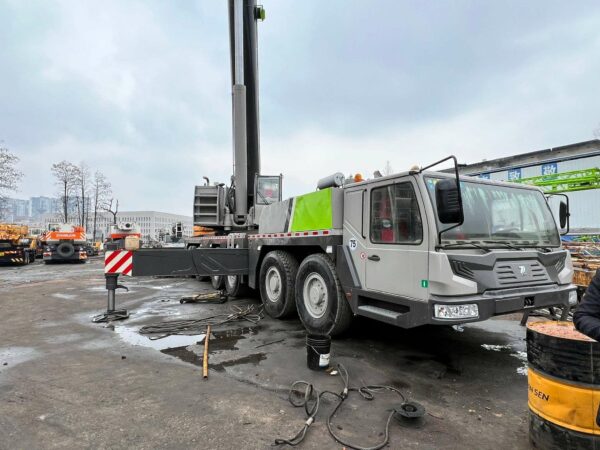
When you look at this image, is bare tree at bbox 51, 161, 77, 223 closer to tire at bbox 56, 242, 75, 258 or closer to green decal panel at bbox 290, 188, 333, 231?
tire at bbox 56, 242, 75, 258

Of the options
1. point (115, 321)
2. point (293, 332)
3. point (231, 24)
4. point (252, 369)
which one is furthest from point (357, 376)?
point (231, 24)

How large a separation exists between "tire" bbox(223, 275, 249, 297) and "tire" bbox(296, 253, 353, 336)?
3.03m

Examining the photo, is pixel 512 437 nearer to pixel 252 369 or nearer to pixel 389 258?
pixel 389 258

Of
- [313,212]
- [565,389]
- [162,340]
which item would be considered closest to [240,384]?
[162,340]

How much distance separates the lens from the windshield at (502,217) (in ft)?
13.7

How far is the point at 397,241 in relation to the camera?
436cm

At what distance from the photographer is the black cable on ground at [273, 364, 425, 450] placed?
2834mm

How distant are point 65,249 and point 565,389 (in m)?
24.3

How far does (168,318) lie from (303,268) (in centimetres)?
300

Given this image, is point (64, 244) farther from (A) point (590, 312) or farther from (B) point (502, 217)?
(A) point (590, 312)

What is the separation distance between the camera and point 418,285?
3986mm

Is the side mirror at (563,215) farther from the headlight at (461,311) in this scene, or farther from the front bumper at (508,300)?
the headlight at (461,311)

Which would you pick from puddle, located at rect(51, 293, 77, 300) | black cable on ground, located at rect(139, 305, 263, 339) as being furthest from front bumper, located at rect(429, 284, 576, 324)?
puddle, located at rect(51, 293, 77, 300)

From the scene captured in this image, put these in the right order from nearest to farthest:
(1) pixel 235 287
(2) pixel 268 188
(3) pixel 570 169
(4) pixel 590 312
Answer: (4) pixel 590 312, (1) pixel 235 287, (2) pixel 268 188, (3) pixel 570 169
